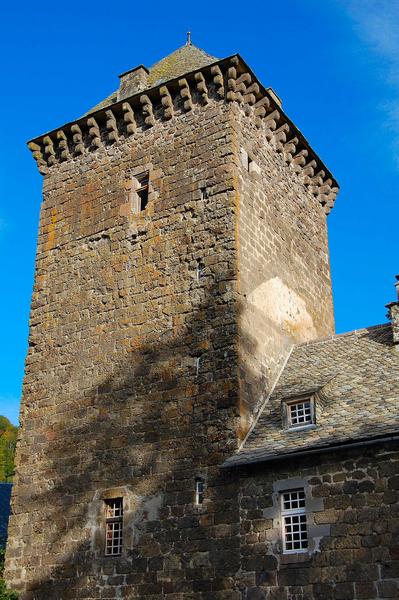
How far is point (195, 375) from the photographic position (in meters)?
14.1

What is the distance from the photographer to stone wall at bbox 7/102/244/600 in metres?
13.1

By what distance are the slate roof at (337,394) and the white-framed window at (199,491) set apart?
637 millimetres

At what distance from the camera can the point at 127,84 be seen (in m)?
18.8

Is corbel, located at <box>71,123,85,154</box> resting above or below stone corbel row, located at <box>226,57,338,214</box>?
above

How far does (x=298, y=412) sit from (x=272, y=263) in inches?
163

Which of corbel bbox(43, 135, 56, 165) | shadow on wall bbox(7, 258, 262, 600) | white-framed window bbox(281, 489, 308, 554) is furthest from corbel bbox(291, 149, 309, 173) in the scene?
white-framed window bbox(281, 489, 308, 554)

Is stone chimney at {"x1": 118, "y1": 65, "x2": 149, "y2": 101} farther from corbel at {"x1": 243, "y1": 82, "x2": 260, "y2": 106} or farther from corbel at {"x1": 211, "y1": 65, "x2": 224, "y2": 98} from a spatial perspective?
corbel at {"x1": 243, "y1": 82, "x2": 260, "y2": 106}

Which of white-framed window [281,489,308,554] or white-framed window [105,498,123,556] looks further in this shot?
white-framed window [105,498,123,556]

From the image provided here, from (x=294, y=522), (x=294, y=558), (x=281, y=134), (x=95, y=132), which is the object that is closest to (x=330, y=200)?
(x=281, y=134)

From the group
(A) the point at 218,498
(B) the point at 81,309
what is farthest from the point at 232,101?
(A) the point at 218,498

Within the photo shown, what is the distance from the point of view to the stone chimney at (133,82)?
18500 mm

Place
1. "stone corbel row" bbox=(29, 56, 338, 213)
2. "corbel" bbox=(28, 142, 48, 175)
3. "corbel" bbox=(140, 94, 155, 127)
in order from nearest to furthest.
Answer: "stone corbel row" bbox=(29, 56, 338, 213), "corbel" bbox=(140, 94, 155, 127), "corbel" bbox=(28, 142, 48, 175)

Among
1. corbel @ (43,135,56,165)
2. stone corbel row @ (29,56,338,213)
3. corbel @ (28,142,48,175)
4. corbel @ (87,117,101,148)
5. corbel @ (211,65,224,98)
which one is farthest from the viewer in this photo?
corbel @ (28,142,48,175)

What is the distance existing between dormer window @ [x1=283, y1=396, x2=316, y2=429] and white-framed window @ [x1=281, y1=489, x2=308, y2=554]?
1442 millimetres
